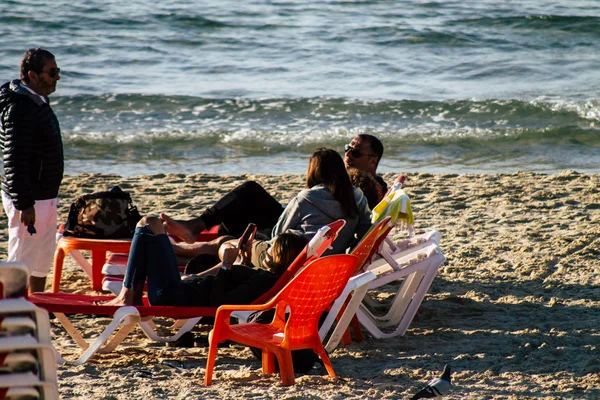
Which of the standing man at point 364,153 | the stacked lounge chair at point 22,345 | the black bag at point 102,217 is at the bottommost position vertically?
the black bag at point 102,217

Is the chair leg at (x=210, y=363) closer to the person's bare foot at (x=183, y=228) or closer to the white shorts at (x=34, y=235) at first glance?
the white shorts at (x=34, y=235)

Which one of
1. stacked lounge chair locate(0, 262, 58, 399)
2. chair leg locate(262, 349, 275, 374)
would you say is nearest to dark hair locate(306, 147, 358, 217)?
chair leg locate(262, 349, 275, 374)

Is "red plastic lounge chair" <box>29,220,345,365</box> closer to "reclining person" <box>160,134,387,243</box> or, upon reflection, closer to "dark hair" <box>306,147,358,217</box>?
"dark hair" <box>306,147,358,217</box>

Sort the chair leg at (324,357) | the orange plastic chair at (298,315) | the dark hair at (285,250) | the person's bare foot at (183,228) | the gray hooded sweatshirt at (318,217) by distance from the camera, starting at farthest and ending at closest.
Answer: the person's bare foot at (183,228) < the gray hooded sweatshirt at (318,217) < the dark hair at (285,250) < the chair leg at (324,357) < the orange plastic chair at (298,315)

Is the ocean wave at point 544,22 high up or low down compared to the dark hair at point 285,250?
down

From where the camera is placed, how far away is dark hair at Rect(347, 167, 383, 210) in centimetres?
589

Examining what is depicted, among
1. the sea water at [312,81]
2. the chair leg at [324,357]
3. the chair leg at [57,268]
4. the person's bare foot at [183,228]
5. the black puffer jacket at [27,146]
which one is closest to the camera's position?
the chair leg at [324,357]

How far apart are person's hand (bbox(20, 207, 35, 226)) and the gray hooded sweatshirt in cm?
140

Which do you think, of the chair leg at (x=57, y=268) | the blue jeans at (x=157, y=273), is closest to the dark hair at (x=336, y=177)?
the blue jeans at (x=157, y=273)

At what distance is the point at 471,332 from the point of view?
514 cm

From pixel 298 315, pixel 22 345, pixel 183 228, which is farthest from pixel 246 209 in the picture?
pixel 22 345

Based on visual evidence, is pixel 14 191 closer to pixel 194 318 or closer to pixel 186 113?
pixel 194 318

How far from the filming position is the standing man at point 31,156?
5.05 metres

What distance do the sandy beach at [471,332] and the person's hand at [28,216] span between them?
644 mm
